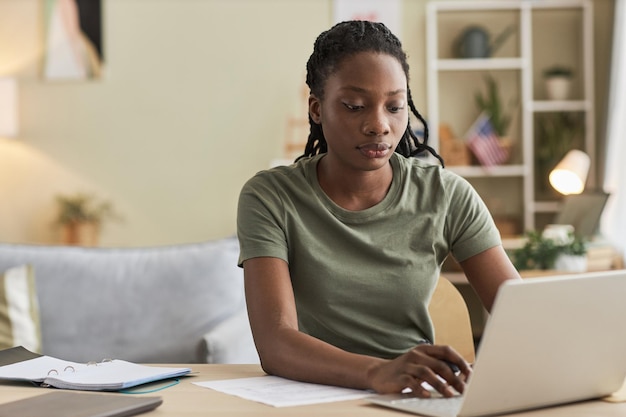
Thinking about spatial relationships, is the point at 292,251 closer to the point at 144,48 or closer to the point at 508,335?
the point at 508,335

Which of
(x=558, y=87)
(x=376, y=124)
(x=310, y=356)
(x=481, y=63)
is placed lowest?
(x=310, y=356)

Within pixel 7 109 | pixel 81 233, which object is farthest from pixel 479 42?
pixel 7 109

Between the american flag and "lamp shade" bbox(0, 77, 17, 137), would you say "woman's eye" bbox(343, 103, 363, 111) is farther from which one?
"lamp shade" bbox(0, 77, 17, 137)

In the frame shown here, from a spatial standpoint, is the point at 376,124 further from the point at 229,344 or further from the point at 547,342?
the point at 229,344

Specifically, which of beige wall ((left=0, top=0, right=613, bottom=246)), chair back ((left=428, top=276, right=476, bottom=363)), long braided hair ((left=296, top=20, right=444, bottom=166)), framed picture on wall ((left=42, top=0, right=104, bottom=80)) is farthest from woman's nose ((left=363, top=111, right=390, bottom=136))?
framed picture on wall ((left=42, top=0, right=104, bottom=80))

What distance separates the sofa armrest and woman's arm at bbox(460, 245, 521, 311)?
948 mm

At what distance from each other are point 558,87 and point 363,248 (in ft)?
11.8

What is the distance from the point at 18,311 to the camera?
269 centimetres

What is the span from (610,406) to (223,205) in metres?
4.23

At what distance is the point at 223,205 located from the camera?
529 cm

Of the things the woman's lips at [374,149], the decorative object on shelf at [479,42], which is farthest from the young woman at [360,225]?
the decorative object on shelf at [479,42]

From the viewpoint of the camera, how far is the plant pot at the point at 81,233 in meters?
5.22

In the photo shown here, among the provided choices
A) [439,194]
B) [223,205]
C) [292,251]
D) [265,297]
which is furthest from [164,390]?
[223,205]

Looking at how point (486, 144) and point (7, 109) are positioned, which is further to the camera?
point (7, 109)
